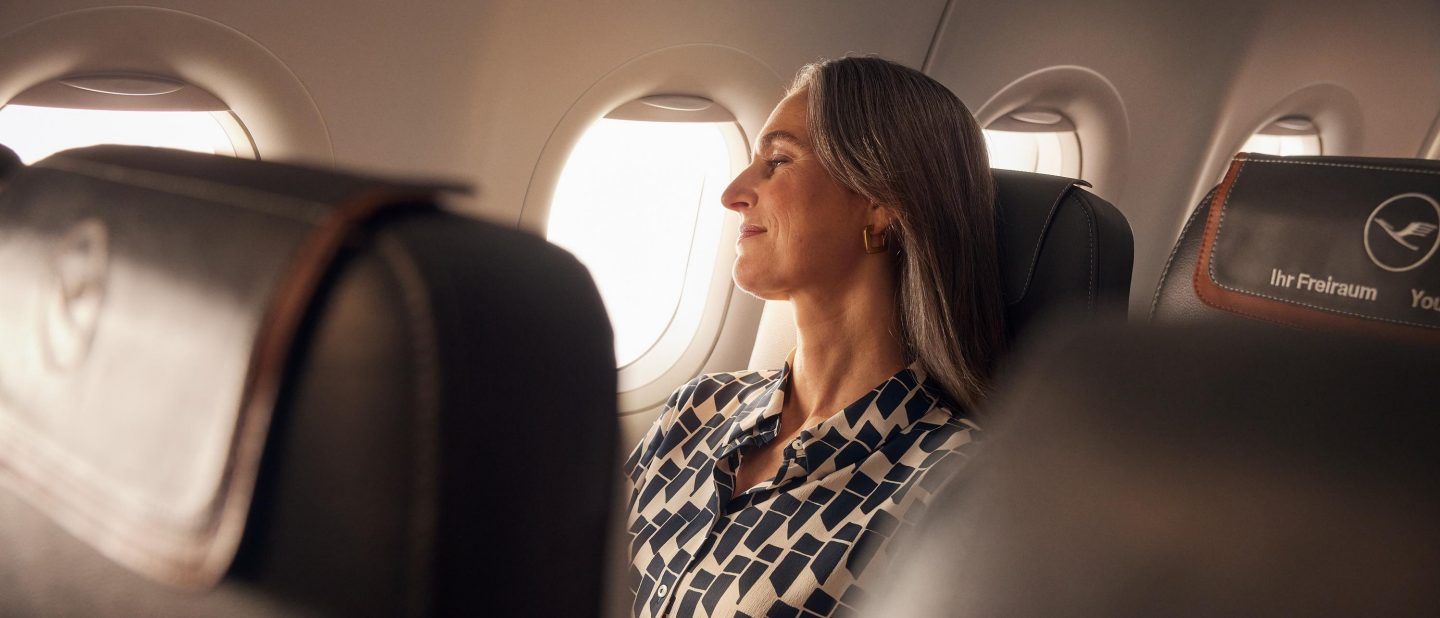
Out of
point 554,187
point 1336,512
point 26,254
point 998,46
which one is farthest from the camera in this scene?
point 998,46

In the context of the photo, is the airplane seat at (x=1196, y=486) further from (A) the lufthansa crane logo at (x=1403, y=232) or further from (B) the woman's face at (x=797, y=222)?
(B) the woman's face at (x=797, y=222)

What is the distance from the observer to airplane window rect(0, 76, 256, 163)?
189 centimetres

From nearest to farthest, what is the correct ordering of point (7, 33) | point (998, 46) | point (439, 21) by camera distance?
1. point (7, 33)
2. point (439, 21)
3. point (998, 46)

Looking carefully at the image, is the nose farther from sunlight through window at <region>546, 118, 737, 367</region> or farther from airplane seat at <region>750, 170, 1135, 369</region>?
sunlight through window at <region>546, 118, 737, 367</region>

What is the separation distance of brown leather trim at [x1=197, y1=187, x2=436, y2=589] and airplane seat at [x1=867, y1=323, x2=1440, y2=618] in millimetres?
378

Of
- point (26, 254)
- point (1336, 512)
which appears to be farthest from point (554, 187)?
point (1336, 512)

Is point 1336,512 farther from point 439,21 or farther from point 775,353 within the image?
point 439,21

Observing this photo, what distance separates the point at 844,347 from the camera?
1.87 metres

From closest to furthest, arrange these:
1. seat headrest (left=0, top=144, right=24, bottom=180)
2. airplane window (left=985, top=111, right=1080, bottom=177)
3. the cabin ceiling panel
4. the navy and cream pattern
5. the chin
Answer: seat headrest (left=0, top=144, right=24, bottom=180) → the navy and cream pattern → the chin → the cabin ceiling panel → airplane window (left=985, top=111, right=1080, bottom=177)

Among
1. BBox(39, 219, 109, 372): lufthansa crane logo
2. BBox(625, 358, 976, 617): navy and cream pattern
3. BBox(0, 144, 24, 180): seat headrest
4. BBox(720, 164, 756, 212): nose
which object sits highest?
BBox(0, 144, 24, 180): seat headrest

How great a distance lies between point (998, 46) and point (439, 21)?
1.93m

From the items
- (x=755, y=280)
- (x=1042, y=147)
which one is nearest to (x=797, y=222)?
(x=755, y=280)

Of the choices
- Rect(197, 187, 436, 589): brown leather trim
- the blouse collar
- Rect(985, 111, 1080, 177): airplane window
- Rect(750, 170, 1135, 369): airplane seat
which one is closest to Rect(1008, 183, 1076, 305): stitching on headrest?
Rect(750, 170, 1135, 369): airplane seat

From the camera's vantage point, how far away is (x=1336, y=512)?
0.52 meters
